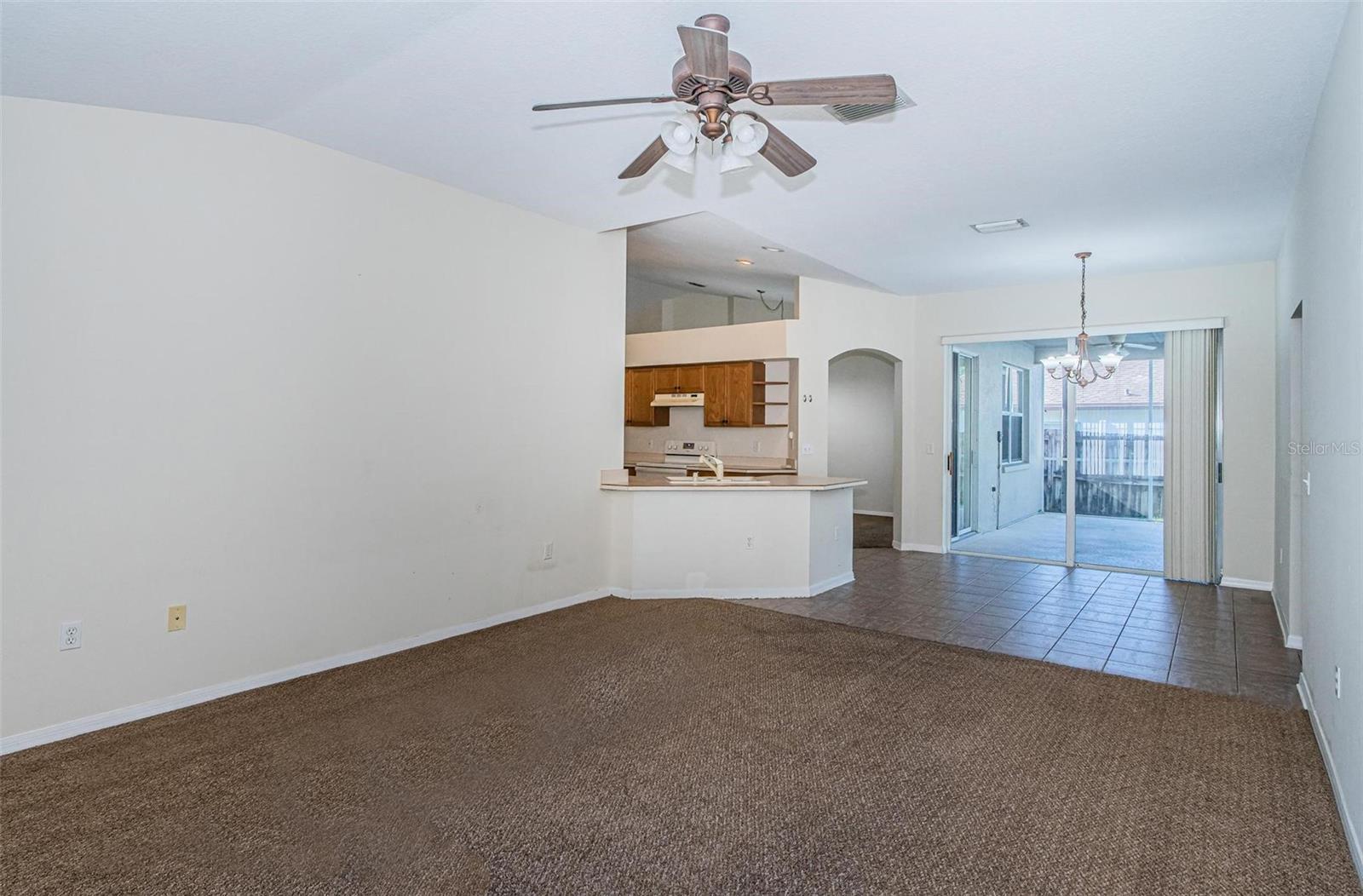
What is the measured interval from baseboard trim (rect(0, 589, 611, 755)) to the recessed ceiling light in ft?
13.2

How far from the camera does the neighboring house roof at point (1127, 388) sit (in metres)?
7.41

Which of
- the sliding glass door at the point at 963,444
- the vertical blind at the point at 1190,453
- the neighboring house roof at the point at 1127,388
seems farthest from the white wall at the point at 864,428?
the vertical blind at the point at 1190,453

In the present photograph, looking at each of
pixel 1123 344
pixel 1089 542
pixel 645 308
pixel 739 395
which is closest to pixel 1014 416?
pixel 1089 542

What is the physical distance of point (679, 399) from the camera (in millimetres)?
8234

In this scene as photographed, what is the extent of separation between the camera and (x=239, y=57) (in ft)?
9.14

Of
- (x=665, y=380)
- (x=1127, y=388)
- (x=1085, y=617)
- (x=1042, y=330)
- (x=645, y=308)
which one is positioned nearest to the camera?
(x=1085, y=617)

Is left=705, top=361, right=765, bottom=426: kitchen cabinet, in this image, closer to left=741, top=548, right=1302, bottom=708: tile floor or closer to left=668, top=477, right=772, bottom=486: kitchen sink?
left=741, top=548, right=1302, bottom=708: tile floor

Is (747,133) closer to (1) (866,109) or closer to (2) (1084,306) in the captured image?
(1) (866,109)

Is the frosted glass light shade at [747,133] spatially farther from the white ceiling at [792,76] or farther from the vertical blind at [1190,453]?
the vertical blind at [1190,453]

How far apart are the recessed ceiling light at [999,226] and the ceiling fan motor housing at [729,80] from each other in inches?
120

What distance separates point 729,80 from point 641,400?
6.40 meters

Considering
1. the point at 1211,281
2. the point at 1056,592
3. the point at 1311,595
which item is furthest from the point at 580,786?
the point at 1211,281

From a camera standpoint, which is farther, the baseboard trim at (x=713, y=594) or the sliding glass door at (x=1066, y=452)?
the sliding glass door at (x=1066, y=452)

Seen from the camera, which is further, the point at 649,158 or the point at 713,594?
the point at 713,594
